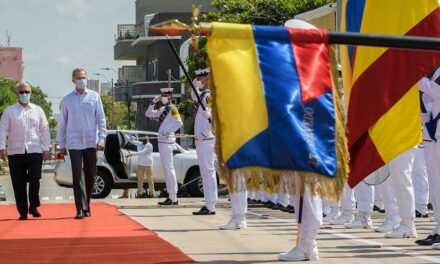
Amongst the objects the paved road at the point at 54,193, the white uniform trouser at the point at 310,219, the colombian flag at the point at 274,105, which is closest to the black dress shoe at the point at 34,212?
the white uniform trouser at the point at 310,219

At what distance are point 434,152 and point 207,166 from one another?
5542 millimetres

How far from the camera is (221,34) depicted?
7.56m

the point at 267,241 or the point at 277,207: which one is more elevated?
the point at 267,241

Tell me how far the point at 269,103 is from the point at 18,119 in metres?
9.03

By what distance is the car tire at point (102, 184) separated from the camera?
2589 cm

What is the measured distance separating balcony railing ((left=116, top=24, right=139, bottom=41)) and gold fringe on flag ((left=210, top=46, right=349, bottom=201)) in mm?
92069

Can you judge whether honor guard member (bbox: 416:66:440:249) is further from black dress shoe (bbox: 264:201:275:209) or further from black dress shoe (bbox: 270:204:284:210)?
black dress shoe (bbox: 264:201:275:209)

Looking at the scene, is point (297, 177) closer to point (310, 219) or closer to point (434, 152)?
point (310, 219)

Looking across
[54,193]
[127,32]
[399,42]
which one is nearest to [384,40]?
[399,42]

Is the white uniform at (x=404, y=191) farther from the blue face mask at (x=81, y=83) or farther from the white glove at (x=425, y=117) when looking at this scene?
the blue face mask at (x=81, y=83)

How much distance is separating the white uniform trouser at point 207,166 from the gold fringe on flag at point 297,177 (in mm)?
8160

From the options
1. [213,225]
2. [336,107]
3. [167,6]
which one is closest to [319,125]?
[336,107]

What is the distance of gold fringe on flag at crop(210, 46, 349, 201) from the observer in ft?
25.1

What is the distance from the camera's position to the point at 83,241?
11625 millimetres
